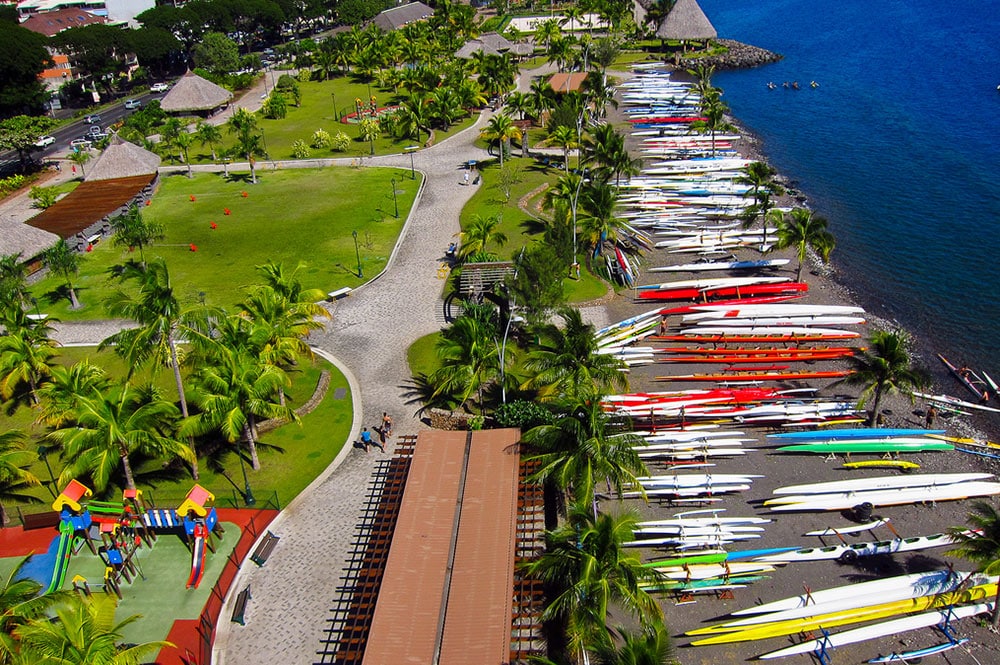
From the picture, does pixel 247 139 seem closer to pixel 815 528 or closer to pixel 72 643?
pixel 72 643

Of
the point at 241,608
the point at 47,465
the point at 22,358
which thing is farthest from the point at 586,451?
the point at 22,358

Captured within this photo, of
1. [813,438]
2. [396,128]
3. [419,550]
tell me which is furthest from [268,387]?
[396,128]

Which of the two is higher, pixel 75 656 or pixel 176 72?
pixel 176 72

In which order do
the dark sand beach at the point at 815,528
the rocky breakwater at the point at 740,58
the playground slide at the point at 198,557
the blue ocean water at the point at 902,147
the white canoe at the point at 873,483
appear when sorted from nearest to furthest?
the dark sand beach at the point at 815,528
the playground slide at the point at 198,557
the white canoe at the point at 873,483
the blue ocean water at the point at 902,147
the rocky breakwater at the point at 740,58

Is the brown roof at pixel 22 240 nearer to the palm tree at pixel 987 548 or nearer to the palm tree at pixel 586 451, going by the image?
the palm tree at pixel 586 451

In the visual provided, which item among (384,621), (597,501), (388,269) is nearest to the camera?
(384,621)

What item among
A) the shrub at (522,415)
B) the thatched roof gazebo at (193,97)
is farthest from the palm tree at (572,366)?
the thatched roof gazebo at (193,97)

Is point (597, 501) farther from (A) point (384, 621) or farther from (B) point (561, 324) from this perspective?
(B) point (561, 324)
